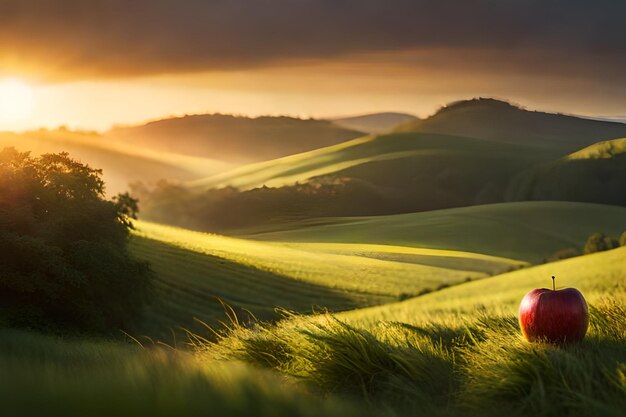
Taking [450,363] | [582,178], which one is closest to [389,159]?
[582,178]

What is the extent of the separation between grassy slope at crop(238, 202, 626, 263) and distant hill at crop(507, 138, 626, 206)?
22.7m

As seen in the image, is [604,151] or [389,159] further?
[389,159]

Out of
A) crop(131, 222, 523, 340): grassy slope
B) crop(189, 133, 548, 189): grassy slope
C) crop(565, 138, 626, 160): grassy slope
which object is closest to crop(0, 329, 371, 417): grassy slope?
crop(131, 222, 523, 340): grassy slope

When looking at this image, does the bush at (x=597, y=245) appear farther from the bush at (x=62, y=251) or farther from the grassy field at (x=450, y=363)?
the grassy field at (x=450, y=363)

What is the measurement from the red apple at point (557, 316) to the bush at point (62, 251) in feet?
29.1

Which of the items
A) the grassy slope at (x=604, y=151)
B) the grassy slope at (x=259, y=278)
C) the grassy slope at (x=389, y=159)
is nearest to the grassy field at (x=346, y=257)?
the grassy slope at (x=259, y=278)

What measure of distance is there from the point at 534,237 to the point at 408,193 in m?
41.2

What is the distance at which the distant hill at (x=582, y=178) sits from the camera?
343 ft

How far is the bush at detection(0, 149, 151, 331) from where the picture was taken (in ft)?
44.7

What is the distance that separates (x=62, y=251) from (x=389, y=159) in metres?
122

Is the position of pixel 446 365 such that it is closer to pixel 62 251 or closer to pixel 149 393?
pixel 149 393

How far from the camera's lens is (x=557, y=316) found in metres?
7.44

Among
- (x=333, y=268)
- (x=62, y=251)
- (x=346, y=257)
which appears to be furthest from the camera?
(x=346, y=257)

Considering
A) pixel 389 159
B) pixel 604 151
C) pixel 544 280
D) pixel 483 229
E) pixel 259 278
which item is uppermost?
pixel 604 151
